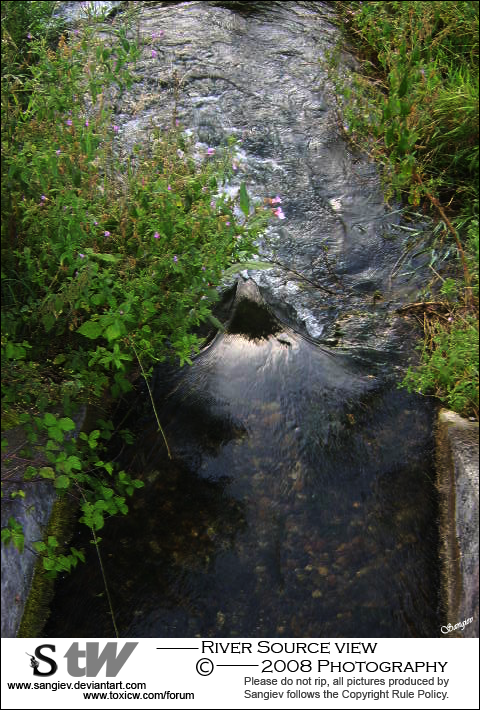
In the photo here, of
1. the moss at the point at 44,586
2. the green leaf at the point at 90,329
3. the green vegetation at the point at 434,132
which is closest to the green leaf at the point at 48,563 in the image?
the moss at the point at 44,586

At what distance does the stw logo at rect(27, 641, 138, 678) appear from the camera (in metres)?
2.84

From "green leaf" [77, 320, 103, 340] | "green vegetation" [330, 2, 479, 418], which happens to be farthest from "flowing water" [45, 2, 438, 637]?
"green leaf" [77, 320, 103, 340]

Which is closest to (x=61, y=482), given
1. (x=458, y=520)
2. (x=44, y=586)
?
(x=44, y=586)

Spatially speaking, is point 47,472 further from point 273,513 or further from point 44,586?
point 273,513

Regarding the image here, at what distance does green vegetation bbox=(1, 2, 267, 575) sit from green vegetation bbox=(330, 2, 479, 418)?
112 cm

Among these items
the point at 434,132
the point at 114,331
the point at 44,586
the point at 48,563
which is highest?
the point at 434,132

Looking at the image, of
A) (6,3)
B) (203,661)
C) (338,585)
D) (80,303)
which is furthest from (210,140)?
(203,661)

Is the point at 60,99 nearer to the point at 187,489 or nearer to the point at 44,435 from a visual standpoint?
the point at 44,435

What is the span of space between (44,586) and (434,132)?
3.47 metres

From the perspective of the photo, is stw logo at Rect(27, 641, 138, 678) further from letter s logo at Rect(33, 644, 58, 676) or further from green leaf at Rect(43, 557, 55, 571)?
green leaf at Rect(43, 557, 55, 571)

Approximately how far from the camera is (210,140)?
17.1 feet

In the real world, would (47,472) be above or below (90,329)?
below

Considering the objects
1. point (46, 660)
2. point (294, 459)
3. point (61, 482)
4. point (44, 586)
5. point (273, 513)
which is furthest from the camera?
point (294, 459)

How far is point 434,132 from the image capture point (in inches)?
192
